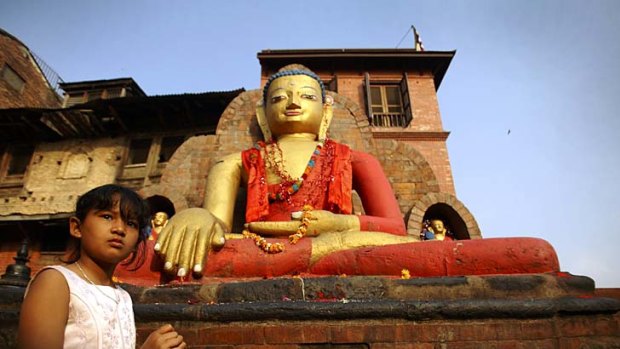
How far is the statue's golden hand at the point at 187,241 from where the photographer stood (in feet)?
9.34

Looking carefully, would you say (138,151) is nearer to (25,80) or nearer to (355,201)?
(25,80)

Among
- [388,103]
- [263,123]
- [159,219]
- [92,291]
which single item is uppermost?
[388,103]

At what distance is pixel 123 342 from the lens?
128 centimetres

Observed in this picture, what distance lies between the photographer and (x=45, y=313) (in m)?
1.06

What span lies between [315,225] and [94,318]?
7.80 feet

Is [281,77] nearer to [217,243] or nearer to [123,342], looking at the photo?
[217,243]

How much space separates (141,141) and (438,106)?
37.5ft

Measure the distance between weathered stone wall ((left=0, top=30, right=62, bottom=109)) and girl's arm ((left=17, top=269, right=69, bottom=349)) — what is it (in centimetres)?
1856

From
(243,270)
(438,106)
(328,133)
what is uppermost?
(438,106)

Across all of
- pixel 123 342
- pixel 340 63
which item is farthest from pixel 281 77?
pixel 340 63

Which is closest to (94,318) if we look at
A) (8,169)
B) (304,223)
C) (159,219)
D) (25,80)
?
(304,223)

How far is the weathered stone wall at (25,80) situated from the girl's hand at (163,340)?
18.6 metres

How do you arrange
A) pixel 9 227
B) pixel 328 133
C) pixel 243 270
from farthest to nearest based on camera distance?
pixel 9 227
pixel 328 133
pixel 243 270

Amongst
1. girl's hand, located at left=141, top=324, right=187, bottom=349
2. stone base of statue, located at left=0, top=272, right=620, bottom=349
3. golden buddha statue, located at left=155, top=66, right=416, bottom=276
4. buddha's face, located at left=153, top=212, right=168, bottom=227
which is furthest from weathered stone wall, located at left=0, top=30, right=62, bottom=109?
girl's hand, located at left=141, top=324, right=187, bottom=349
